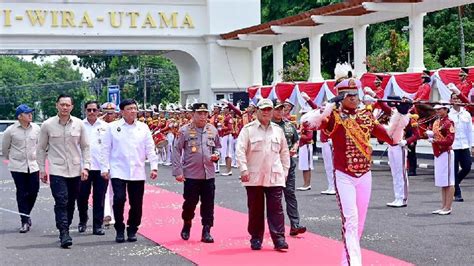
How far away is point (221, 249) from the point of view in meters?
11.0

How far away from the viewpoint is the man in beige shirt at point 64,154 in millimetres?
11562

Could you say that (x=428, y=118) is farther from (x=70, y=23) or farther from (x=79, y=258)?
(x=70, y=23)

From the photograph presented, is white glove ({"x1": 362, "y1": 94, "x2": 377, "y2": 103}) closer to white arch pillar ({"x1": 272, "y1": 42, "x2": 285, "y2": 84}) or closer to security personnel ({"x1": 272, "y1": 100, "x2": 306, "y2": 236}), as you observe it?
security personnel ({"x1": 272, "y1": 100, "x2": 306, "y2": 236})

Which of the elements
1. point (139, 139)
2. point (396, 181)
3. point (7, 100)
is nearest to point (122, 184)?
point (139, 139)

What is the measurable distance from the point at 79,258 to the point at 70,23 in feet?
83.4

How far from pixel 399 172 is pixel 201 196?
16.2ft

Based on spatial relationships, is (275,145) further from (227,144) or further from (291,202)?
(227,144)

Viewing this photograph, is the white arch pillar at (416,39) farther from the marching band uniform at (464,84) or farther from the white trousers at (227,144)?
the white trousers at (227,144)

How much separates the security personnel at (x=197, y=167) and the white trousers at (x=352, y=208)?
127 inches

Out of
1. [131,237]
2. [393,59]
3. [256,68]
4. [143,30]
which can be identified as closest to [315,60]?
[393,59]

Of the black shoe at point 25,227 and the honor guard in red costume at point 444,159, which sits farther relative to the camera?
the honor guard in red costume at point 444,159

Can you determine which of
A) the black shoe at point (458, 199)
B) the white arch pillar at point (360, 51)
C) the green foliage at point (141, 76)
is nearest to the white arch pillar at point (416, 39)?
the white arch pillar at point (360, 51)

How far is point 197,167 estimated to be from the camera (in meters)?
11.7

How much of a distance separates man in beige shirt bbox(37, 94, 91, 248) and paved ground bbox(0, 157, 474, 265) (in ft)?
2.03
